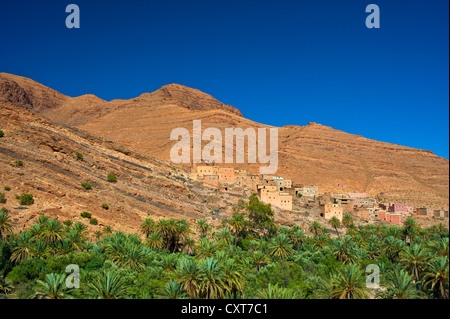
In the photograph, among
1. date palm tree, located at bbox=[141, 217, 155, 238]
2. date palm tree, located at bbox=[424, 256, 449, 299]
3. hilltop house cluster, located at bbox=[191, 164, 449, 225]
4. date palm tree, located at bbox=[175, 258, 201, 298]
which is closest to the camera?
date palm tree, located at bbox=[424, 256, 449, 299]

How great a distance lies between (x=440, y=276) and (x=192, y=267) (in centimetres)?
1416

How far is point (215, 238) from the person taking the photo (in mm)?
43156

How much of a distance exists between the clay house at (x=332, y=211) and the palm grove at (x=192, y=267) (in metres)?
23.7

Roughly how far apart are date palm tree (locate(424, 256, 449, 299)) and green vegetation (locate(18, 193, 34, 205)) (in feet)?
120

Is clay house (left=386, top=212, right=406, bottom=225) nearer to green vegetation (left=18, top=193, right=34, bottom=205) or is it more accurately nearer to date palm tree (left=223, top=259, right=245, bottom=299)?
date palm tree (left=223, top=259, right=245, bottom=299)

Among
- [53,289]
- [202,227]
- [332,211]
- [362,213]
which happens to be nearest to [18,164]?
[202,227]

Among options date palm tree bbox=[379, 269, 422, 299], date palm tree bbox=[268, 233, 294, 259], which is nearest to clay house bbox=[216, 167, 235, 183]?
date palm tree bbox=[268, 233, 294, 259]

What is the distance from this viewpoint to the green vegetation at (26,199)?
34062 millimetres

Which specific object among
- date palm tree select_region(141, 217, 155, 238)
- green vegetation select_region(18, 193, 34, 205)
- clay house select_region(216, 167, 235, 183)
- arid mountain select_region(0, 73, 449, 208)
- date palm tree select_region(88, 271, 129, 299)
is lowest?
date palm tree select_region(88, 271, 129, 299)

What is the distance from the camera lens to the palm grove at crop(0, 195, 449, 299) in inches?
777

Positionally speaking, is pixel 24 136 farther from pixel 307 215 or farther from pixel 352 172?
pixel 352 172

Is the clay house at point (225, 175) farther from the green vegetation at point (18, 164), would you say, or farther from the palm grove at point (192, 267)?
the green vegetation at point (18, 164)

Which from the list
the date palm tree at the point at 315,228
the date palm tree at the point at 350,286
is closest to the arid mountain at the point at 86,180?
the date palm tree at the point at 315,228

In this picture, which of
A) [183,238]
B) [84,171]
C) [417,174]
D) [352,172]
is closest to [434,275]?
[183,238]
